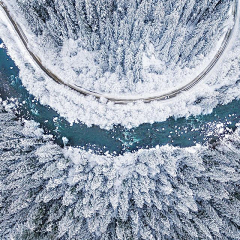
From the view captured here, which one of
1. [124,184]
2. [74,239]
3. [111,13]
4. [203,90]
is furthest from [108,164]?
[111,13]

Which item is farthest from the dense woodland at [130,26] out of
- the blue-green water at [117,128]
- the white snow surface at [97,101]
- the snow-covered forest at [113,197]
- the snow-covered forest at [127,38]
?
the snow-covered forest at [113,197]

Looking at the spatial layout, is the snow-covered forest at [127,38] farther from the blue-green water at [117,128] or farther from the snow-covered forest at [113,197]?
the snow-covered forest at [113,197]

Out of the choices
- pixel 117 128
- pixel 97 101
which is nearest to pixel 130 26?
pixel 97 101

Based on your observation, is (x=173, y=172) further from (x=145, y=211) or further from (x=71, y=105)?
(x=71, y=105)

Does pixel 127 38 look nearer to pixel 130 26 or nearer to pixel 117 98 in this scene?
pixel 130 26

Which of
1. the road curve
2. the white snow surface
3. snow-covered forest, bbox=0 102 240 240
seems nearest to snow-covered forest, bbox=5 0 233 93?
the road curve
